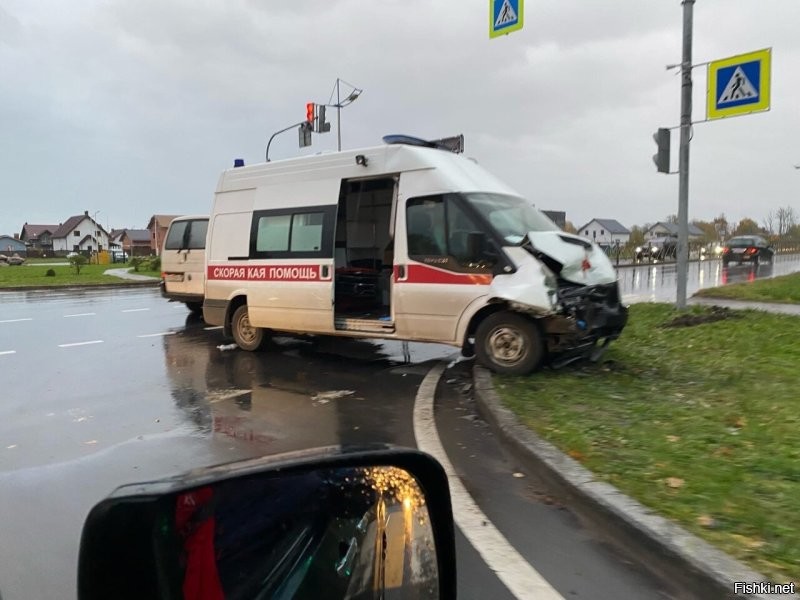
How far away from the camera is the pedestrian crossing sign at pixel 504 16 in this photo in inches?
393

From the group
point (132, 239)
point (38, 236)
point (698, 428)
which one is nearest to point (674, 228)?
point (132, 239)

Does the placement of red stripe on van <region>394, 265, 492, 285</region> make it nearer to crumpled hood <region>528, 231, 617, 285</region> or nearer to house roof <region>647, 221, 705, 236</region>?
crumpled hood <region>528, 231, 617, 285</region>

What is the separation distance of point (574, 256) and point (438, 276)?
160cm

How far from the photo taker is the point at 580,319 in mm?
6434

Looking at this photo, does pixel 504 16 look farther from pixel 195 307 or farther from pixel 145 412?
Answer: pixel 195 307

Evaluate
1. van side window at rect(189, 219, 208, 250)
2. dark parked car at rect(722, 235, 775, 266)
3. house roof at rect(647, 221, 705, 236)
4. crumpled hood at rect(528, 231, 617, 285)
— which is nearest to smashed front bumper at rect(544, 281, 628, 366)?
crumpled hood at rect(528, 231, 617, 285)

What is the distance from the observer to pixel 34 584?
294 cm

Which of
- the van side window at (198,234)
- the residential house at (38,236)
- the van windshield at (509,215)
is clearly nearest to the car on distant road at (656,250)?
the van side window at (198,234)

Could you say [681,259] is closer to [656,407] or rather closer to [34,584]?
[656,407]

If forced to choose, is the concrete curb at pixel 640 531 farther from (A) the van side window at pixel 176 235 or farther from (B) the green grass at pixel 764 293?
(A) the van side window at pixel 176 235

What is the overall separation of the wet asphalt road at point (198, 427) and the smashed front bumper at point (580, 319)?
128 centimetres

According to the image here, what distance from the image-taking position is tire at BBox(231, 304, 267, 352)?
366 inches

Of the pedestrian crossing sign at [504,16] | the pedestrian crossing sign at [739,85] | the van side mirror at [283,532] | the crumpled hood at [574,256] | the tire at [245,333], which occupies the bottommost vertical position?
the tire at [245,333]

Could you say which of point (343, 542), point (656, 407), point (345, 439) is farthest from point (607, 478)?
point (343, 542)
